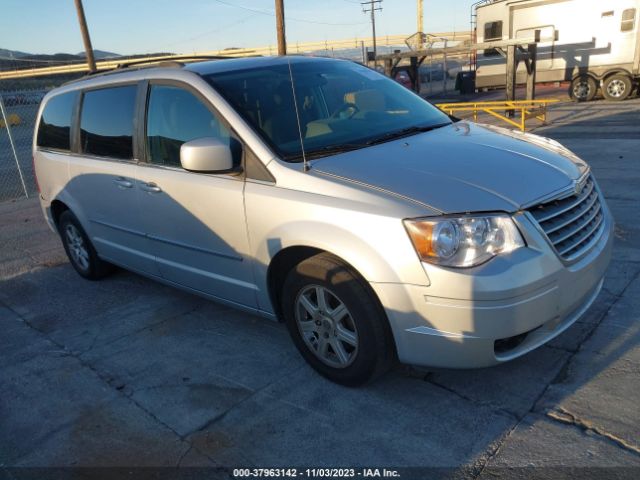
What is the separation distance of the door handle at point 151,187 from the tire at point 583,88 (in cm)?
1802

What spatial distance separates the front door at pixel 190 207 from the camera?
3363mm

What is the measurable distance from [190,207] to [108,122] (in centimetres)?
136

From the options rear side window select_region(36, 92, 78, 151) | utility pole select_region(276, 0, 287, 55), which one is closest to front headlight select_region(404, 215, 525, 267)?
rear side window select_region(36, 92, 78, 151)

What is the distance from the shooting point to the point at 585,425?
8.57ft

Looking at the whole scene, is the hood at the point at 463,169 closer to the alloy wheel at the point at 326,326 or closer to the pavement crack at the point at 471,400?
the alloy wheel at the point at 326,326

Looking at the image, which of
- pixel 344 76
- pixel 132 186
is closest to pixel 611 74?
pixel 344 76

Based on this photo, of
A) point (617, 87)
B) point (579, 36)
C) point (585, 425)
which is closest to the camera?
point (585, 425)

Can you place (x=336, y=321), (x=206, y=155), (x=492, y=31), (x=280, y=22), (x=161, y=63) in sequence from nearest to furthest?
(x=336, y=321), (x=206, y=155), (x=161, y=63), (x=492, y=31), (x=280, y=22)

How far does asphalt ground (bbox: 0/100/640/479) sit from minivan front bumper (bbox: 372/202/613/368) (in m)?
0.35

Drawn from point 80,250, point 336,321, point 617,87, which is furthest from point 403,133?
point 617,87

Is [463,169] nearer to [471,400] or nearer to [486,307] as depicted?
[486,307]

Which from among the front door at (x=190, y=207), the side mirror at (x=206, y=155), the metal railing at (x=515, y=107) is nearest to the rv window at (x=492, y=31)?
the metal railing at (x=515, y=107)

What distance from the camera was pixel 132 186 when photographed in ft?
13.2

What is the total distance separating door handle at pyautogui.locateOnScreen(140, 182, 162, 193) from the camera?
381cm
